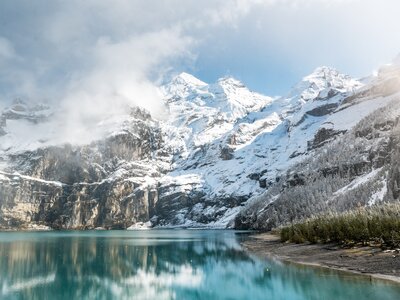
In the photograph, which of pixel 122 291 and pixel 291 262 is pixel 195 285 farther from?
pixel 291 262

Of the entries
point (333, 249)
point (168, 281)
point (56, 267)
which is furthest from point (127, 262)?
point (333, 249)

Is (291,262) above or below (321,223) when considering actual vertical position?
below

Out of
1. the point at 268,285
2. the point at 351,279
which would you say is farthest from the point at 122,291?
A: the point at 351,279

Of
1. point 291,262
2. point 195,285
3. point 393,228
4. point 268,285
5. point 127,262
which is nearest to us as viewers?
point 268,285

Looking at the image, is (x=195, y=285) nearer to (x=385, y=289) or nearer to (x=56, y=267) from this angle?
(x=385, y=289)

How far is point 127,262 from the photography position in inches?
2963

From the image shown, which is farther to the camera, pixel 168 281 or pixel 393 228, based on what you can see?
pixel 393 228

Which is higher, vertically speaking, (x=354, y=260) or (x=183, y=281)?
(x=354, y=260)

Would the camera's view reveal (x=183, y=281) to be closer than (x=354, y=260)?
Yes

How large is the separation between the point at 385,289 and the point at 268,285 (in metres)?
12.8

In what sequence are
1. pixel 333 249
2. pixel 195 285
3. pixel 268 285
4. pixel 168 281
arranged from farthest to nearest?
pixel 333 249 → pixel 168 281 → pixel 195 285 → pixel 268 285

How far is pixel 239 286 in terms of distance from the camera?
46.4m

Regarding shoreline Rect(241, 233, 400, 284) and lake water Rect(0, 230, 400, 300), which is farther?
shoreline Rect(241, 233, 400, 284)

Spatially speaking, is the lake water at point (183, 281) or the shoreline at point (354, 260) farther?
the shoreline at point (354, 260)
